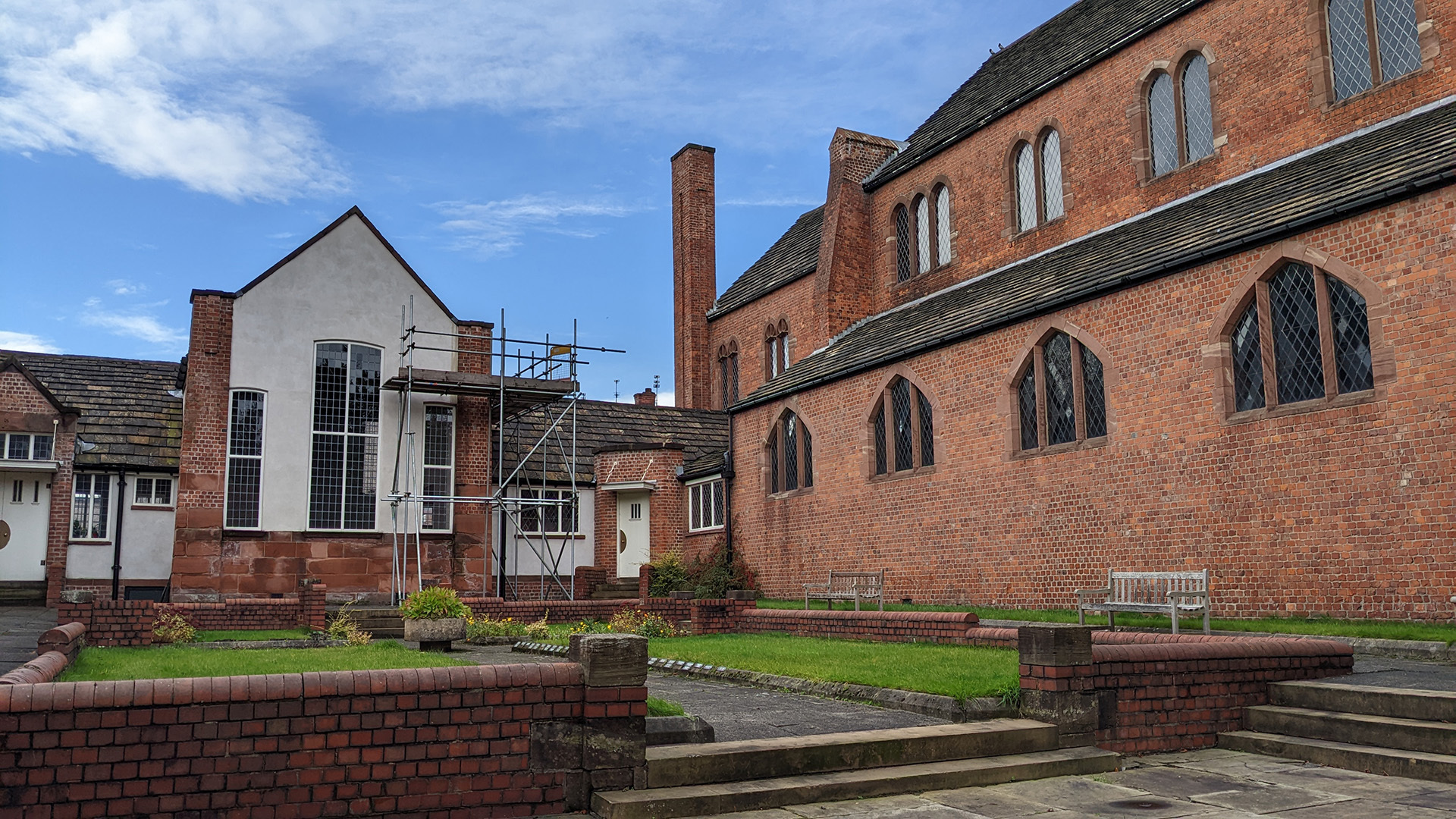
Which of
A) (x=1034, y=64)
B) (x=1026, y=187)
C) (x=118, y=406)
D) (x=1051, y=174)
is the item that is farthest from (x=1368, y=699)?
(x=118, y=406)

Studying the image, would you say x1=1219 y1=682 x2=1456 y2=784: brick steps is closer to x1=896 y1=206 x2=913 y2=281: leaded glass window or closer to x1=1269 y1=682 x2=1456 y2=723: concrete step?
x1=1269 y1=682 x2=1456 y2=723: concrete step

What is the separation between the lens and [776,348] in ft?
107

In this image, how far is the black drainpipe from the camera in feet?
79.8

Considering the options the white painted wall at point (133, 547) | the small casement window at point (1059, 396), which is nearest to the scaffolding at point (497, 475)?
the white painted wall at point (133, 547)

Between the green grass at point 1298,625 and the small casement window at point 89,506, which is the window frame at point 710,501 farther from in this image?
the small casement window at point 89,506

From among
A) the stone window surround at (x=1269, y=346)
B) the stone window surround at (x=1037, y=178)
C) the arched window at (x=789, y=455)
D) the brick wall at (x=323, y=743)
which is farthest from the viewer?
the arched window at (x=789, y=455)

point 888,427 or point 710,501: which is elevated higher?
point 888,427

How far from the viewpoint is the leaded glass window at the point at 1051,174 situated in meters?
21.3

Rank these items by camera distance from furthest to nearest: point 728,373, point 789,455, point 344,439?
point 728,373 < point 789,455 < point 344,439

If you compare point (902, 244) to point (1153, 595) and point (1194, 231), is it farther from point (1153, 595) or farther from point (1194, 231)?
point (1153, 595)

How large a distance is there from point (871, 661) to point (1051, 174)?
13486 millimetres

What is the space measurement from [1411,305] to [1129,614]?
16.7 ft

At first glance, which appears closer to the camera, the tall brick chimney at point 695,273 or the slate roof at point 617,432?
the slate roof at point 617,432

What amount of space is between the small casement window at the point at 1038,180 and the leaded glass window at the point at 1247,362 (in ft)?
23.4
